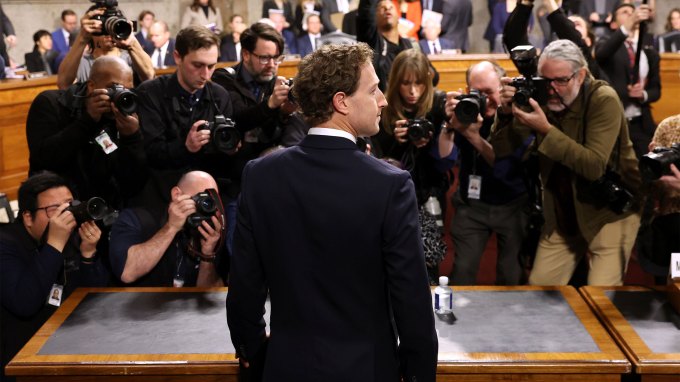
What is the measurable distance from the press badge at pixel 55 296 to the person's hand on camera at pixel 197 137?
0.81 meters

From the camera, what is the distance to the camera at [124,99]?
11.3 feet

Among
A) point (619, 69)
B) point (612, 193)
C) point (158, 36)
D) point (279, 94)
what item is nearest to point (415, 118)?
point (279, 94)

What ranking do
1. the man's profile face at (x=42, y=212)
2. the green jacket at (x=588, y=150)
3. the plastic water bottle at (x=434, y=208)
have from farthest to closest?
the plastic water bottle at (x=434, y=208), the green jacket at (x=588, y=150), the man's profile face at (x=42, y=212)

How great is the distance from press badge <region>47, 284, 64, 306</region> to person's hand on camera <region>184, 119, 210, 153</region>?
81 cm

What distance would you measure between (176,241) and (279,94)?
2.50 feet

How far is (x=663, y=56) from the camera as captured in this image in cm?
794

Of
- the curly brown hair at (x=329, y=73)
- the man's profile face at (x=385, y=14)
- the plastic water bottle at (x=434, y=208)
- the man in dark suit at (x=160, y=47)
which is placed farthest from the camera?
the man in dark suit at (x=160, y=47)

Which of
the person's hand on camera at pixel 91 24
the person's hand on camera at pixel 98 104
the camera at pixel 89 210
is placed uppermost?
the person's hand on camera at pixel 91 24

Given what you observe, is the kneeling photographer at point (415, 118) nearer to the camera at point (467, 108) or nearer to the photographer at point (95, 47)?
the camera at point (467, 108)

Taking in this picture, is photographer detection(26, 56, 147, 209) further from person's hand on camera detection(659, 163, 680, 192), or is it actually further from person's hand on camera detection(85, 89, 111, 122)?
person's hand on camera detection(659, 163, 680, 192)

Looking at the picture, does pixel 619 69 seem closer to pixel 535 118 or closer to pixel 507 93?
pixel 507 93

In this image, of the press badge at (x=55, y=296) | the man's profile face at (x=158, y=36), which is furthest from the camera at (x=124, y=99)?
the man's profile face at (x=158, y=36)

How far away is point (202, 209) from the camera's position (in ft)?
10.2

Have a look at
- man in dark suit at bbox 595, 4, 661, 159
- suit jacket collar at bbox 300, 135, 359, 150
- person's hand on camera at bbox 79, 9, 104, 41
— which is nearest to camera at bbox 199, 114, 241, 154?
person's hand on camera at bbox 79, 9, 104, 41
